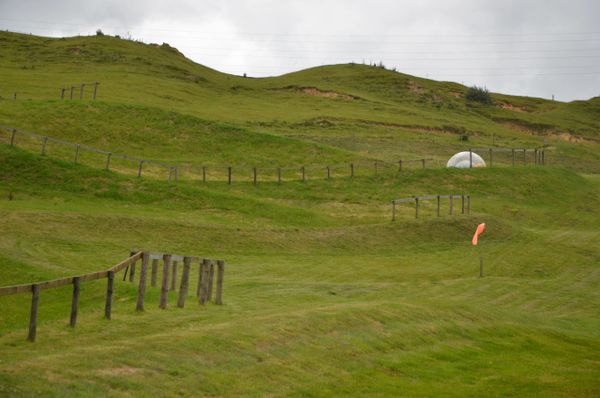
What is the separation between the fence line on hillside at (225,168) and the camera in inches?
2185

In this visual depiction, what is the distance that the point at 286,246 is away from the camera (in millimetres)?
40656

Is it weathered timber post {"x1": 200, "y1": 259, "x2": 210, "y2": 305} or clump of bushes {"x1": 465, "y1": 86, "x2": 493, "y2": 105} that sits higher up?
clump of bushes {"x1": 465, "y1": 86, "x2": 493, "y2": 105}

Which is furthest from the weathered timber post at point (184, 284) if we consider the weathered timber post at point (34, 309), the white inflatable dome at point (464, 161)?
the white inflatable dome at point (464, 161)

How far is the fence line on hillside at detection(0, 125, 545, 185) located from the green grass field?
2.76ft

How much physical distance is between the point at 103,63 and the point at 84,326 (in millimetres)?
89175

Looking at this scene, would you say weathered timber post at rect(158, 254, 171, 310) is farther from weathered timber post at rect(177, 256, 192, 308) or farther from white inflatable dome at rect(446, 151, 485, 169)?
white inflatable dome at rect(446, 151, 485, 169)

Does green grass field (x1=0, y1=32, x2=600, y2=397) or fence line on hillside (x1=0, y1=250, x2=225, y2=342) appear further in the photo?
green grass field (x1=0, y1=32, x2=600, y2=397)

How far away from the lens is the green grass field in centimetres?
1595

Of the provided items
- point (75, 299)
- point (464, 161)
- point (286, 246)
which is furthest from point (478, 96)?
point (75, 299)

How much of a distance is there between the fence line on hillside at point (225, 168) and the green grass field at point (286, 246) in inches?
33.1

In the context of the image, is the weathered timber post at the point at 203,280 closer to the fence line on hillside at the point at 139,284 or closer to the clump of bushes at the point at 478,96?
the fence line on hillside at the point at 139,284

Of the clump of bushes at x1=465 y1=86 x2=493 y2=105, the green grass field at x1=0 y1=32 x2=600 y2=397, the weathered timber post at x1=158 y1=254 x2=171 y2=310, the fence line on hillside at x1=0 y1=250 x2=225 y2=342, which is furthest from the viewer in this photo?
the clump of bushes at x1=465 y1=86 x2=493 y2=105

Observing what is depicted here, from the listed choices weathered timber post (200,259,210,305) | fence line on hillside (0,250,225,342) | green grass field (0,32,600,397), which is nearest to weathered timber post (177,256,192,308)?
fence line on hillside (0,250,225,342)

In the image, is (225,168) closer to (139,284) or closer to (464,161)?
(464,161)
